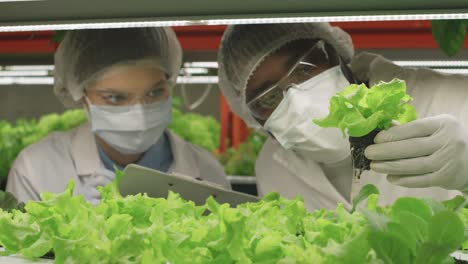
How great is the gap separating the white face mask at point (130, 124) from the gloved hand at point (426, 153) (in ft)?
4.32

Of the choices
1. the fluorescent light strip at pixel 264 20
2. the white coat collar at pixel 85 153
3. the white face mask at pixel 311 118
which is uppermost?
the fluorescent light strip at pixel 264 20

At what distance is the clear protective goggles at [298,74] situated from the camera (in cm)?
203

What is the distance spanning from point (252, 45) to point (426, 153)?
953 millimetres

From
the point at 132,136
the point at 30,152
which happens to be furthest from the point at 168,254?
the point at 30,152

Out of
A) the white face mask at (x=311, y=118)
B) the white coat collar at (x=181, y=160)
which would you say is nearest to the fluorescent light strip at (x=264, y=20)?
the white face mask at (x=311, y=118)

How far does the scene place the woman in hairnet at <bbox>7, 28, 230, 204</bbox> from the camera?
2.52 meters

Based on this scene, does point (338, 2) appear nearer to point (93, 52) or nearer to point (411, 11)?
point (411, 11)

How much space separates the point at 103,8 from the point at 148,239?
1.81 feet


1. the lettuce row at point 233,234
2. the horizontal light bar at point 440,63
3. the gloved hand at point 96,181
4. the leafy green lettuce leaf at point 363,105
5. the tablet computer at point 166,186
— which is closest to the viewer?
the lettuce row at point 233,234

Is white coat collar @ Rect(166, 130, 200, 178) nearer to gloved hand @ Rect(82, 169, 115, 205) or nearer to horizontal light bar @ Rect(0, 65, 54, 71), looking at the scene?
gloved hand @ Rect(82, 169, 115, 205)

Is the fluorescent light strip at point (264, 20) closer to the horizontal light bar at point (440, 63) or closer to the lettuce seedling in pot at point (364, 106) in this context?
the lettuce seedling in pot at point (364, 106)

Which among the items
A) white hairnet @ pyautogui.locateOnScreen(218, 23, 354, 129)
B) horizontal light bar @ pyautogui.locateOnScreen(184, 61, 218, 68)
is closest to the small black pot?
white hairnet @ pyautogui.locateOnScreen(218, 23, 354, 129)

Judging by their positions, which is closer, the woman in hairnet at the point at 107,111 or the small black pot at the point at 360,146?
the small black pot at the point at 360,146

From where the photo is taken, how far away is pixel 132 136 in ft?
8.46
